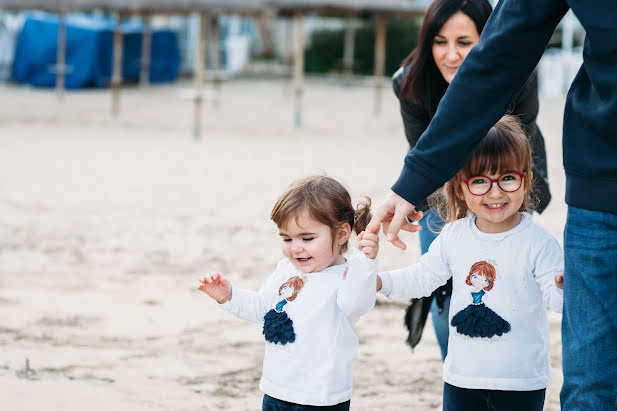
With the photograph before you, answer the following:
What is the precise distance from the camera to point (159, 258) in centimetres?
584

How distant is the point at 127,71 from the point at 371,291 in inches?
737

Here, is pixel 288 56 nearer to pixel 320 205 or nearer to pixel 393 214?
pixel 320 205

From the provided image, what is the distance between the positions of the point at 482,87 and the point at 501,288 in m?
0.65

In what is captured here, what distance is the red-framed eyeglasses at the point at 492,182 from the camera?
2.45 m

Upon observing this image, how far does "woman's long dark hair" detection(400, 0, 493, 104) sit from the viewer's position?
3.39 m

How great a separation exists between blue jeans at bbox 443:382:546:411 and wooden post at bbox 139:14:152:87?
18105 mm

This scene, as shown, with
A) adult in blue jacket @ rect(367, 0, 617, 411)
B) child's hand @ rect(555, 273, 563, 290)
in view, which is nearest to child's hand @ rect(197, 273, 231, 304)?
adult in blue jacket @ rect(367, 0, 617, 411)

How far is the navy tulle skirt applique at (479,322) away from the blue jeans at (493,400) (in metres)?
0.17

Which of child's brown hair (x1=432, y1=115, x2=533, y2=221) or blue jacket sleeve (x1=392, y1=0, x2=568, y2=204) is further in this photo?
child's brown hair (x1=432, y1=115, x2=533, y2=221)

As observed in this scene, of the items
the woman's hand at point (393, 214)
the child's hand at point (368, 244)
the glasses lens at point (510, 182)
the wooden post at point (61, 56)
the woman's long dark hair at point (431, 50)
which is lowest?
the wooden post at point (61, 56)

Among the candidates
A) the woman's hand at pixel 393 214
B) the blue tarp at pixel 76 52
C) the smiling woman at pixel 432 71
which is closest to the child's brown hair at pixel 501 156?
the woman's hand at pixel 393 214

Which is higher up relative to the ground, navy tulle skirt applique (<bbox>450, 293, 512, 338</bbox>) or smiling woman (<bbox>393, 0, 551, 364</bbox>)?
smiling woman (<bbox>393, 0, 551, 364</bbox>)

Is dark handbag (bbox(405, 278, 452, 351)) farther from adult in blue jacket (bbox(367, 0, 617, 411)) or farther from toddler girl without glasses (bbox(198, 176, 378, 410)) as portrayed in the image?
adult in blue jacket (bbox(367, 0, 617, 411))

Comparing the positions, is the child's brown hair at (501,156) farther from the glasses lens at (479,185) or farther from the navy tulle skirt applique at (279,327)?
the navy tulle skirt applique at (279,327)
